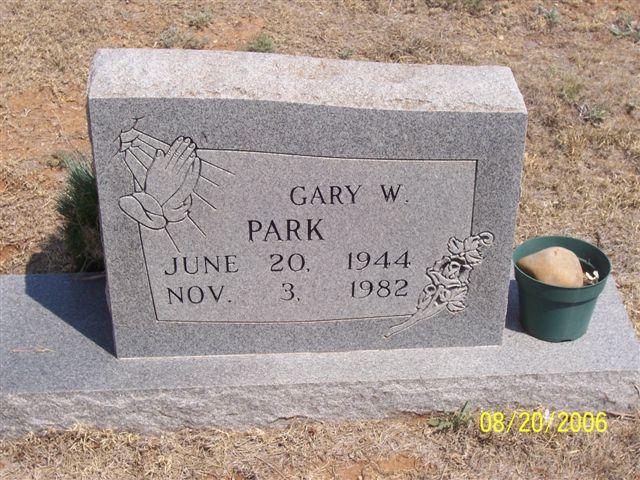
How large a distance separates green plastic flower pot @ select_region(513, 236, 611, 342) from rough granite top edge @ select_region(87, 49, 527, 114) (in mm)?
837

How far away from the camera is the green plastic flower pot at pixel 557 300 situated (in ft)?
12.0

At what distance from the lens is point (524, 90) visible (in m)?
6.27

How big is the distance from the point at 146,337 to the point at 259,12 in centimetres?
392

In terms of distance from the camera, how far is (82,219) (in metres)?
4.35

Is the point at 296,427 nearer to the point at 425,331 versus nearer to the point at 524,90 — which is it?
the point at 425,331

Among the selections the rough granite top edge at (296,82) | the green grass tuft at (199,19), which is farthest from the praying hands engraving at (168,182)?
the green grass tuft at (199,19)

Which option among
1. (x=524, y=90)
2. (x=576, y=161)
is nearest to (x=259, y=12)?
(x=524, y=90)

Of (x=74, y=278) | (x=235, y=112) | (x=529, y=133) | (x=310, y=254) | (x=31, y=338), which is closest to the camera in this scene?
(x=235, y=112)

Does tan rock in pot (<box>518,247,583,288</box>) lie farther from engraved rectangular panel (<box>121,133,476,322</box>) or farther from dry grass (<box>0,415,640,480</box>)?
dry grass (<box>0,415,640,480</box>)

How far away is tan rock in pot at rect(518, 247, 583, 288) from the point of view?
12.3 feet

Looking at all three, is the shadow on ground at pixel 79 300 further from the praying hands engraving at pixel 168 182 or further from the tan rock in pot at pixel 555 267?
the tan rock in pot at pixel 555 267

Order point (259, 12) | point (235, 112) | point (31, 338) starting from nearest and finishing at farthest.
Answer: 1. point (235, 112)
2. point (31, 338)
3. point (259, 12)
